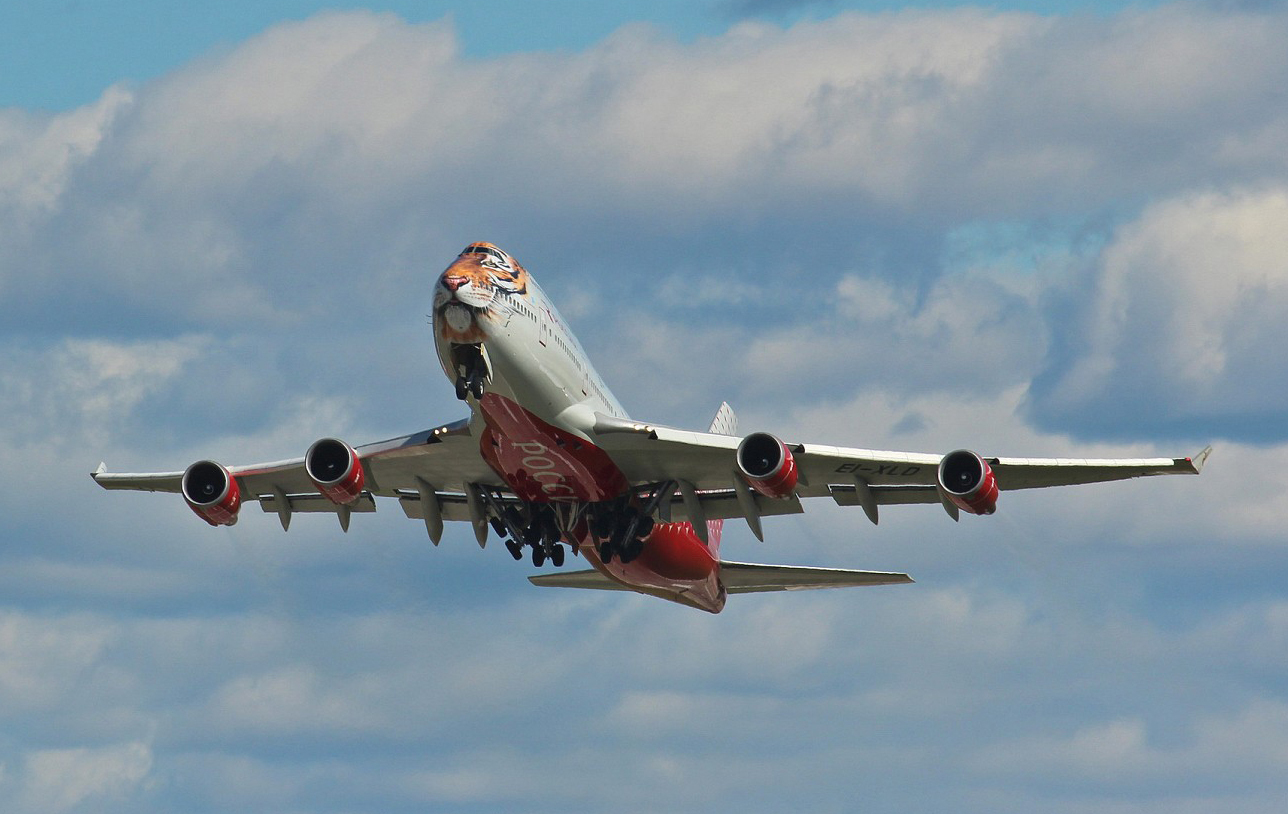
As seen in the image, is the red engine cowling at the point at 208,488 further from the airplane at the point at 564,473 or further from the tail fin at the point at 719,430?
the tail fin at the point at 719,430

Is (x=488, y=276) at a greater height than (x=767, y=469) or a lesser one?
greater

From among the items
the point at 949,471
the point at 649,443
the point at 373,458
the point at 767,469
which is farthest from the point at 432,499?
the point at 949,471

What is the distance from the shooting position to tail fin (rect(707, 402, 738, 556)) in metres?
60.4

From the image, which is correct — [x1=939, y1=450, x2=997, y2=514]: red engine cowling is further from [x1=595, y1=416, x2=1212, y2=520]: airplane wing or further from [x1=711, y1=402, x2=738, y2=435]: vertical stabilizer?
[x1=711, y1=402, x2=738, y2=435]: vertical stabilizer

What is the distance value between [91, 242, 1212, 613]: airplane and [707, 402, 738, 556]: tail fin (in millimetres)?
1298

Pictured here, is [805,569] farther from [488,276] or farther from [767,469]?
→ [488,276]

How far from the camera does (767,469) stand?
47.5 m

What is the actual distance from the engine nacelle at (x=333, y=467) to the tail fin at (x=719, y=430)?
13.2 m

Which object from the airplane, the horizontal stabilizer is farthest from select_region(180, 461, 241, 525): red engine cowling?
the horizontal stabilizer

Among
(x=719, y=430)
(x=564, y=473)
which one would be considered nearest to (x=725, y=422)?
(x=719, y=430)

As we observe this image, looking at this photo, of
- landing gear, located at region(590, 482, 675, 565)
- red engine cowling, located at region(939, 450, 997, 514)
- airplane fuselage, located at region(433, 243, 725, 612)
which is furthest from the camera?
landing gear, located at region(590, 482, 675, 565)

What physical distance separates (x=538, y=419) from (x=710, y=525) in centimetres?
Answer: 1419

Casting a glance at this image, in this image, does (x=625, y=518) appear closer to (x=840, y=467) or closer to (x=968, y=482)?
(x=840, y=467)

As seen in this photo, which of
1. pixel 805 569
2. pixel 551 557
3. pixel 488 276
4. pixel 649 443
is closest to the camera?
pixel 488 276
